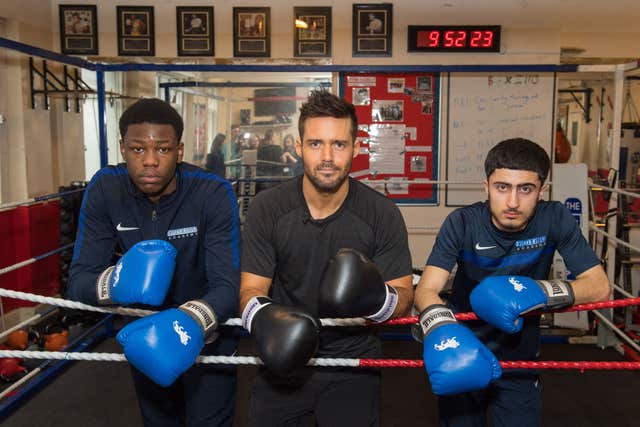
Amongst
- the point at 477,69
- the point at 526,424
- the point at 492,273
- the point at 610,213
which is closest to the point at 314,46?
the point at 477,69

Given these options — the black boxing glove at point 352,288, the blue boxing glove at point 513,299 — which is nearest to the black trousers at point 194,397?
the black boxing glove at point 352,288

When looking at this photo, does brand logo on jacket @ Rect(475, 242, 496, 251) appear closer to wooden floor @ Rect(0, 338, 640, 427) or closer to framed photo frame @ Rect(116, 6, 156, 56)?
wooden floor @ Rect(0, 338, 640, 427)

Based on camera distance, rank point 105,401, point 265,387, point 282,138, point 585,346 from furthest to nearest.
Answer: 1. point 282,138
2. point 585,346
3. point 105,401
4. point 265,387

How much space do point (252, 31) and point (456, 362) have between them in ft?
12.4

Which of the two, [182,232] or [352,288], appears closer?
[352,288]

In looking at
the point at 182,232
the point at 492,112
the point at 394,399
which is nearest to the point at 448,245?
the point at 182,232

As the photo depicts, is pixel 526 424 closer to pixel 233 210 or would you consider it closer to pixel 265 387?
pixel 265 387

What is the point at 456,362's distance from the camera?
134cm

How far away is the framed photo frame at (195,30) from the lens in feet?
15.0

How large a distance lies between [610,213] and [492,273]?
2.18m

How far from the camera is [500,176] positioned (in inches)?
68.9

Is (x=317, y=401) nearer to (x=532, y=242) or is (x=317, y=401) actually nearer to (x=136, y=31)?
(x=532, y=242)

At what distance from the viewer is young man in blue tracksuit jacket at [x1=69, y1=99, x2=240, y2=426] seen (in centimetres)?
176

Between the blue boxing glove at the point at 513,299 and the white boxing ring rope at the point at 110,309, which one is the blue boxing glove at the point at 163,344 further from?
the blue boxing glove at the point at 513,299
